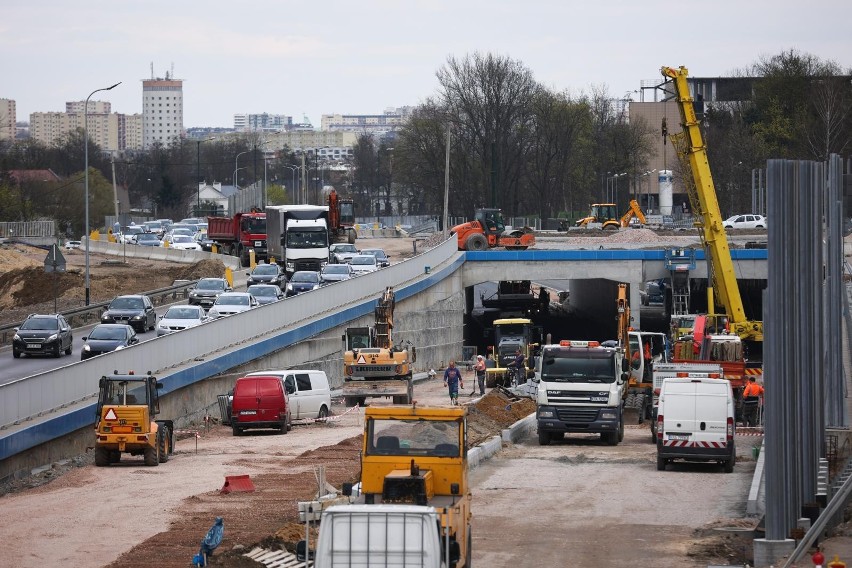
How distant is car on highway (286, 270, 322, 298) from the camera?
60219 millimetres

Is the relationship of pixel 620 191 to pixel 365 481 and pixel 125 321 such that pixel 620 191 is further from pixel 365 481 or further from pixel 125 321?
pixel 365 481

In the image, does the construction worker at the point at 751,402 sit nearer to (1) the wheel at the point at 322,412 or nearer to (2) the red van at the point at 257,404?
(1) the wheel at the point at 322,412

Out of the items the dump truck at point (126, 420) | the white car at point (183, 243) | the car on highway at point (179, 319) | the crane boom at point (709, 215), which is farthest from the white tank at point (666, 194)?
the dump truck at point (126, 420)

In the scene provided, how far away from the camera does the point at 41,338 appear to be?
43.4m

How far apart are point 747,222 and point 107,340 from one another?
58.0m

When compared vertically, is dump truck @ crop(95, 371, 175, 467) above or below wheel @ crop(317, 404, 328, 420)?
above

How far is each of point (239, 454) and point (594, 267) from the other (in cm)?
4688

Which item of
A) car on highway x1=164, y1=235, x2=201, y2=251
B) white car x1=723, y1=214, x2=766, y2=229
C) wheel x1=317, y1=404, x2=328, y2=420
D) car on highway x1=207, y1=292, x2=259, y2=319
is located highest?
white car x1=723, y1=214, x2=766, y2=229

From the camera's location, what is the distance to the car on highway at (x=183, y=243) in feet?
298

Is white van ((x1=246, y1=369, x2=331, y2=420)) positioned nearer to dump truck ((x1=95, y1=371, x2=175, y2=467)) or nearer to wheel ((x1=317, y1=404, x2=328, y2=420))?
wheel ((x1=317, y1=404, x2=328, y2=420))

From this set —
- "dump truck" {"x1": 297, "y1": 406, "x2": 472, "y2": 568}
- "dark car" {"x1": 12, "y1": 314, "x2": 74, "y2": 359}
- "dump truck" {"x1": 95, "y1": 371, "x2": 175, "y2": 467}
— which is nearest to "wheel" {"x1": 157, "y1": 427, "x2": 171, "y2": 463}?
"dump truck" {"x1": 95, "y1": 371, "x2": 175, "y2": 467}

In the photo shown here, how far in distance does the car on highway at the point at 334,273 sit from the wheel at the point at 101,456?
35605mm

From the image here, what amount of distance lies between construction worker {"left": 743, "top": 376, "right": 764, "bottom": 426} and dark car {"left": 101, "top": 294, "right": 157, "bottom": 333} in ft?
76.2

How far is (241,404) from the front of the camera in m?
32.8
